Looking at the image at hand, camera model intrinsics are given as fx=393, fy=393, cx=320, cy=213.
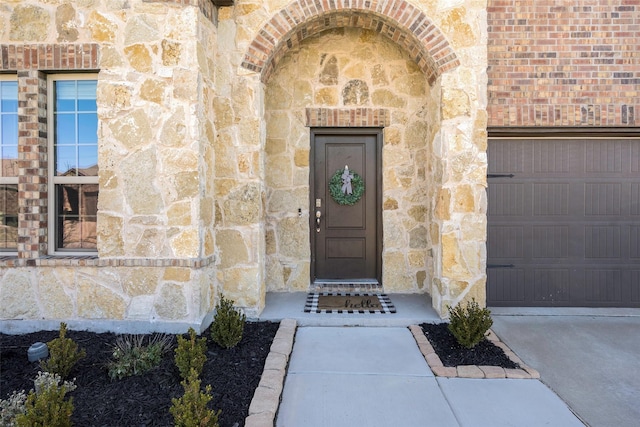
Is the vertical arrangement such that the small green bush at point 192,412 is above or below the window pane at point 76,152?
below

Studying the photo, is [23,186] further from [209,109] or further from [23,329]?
[209,109]

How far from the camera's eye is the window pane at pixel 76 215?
13.4 feet

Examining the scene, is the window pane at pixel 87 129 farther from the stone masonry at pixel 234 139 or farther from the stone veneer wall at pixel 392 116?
the stone veneer wall at pixel 392 116

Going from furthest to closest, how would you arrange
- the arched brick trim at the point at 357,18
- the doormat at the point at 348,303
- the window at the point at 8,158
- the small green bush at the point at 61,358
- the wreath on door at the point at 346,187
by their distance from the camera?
1. the wreath on door at the point at 346,187
2. the doormat at the point at 348,303
3. the arched brick trim at the point at 357,18
4. the window at the point at 8,158
5. the small green bush at the point at 61,358

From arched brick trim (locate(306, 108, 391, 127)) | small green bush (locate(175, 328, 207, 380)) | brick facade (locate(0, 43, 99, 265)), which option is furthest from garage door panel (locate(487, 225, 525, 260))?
brick facade (locate(0, 43, 99, 265))

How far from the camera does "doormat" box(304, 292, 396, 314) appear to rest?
448 centimetres

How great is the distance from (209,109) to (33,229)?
6.91ft

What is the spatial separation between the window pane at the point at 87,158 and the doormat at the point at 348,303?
276cm

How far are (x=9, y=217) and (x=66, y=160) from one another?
2.77ft

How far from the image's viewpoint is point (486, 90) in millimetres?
4273

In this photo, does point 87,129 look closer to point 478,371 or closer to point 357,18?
point 357,18

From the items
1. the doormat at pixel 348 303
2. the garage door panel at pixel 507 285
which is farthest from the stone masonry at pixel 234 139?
the garage door panel at pixel 507 285

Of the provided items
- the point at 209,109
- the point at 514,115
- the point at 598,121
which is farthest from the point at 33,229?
the point at 598,121

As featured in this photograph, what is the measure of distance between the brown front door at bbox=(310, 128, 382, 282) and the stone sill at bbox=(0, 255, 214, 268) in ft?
6.03
